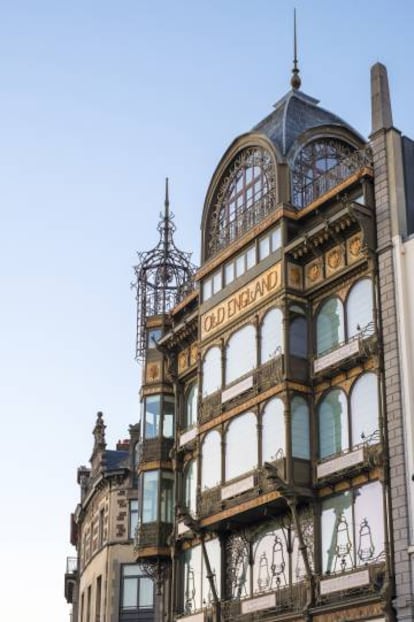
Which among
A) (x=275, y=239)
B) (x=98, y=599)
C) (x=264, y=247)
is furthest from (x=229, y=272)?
(x=98, y=599)

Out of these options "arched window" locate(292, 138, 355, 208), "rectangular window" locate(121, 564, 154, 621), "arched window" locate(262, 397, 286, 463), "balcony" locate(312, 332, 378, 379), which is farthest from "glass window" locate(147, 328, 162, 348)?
"rectangular window" locate(121, 564, 154, 621)

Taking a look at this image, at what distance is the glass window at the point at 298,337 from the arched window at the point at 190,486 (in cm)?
785

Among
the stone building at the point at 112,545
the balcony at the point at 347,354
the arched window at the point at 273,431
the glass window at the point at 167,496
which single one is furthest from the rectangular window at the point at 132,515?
the balcony at the point at 347,354

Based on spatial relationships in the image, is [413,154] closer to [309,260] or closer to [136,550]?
[309,260]

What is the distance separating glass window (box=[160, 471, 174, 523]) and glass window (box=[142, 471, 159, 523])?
0.24m

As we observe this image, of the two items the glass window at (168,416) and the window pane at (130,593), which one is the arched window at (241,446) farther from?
the window pane at (130,593)

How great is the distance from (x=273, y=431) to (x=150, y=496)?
33.1ft

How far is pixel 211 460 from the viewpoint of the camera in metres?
39.8

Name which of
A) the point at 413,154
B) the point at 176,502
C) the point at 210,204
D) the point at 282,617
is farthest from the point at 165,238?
the point at 282,617

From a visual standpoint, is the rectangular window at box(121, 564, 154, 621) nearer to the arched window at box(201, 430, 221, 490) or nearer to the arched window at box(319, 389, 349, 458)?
the arched window at box(201, 430, 221, 490)

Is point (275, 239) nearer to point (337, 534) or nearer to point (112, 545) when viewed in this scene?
point (337, 534)

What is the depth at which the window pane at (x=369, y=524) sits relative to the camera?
32312 mm

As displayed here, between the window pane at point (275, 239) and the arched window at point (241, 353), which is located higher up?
the window pane at point (275, 239)

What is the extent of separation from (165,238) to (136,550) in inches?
627
